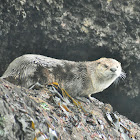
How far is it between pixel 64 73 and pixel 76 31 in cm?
156

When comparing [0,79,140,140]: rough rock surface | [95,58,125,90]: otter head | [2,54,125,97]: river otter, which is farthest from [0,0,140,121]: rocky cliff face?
[0,79,140,140]: rough rock surface

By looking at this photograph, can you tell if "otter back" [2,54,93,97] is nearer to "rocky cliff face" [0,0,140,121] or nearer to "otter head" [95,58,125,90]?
"otter head" [95,58,125,90]

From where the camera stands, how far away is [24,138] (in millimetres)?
2725

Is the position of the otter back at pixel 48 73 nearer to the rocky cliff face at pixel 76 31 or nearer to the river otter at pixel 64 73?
the river otter at pixel 64 73

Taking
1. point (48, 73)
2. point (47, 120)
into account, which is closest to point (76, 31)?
point (48, 73)

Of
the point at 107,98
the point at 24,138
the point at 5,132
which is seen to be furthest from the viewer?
the point at 107,98

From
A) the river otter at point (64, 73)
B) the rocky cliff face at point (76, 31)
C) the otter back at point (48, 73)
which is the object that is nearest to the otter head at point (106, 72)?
the river otter at point (64, 73)

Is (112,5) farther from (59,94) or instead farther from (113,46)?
(59,94)

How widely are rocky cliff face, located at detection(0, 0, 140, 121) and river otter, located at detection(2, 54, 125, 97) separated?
92 cm

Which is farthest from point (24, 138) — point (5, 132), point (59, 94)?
point (59, 94)

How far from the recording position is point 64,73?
20.4 ft

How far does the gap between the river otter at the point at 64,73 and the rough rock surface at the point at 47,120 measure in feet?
2.79

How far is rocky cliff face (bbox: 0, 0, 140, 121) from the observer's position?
21.0 ft

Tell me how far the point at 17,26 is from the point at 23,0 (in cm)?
70
